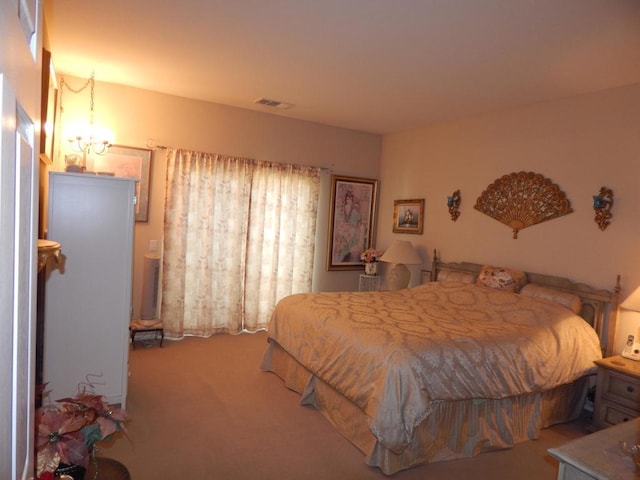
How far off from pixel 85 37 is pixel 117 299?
6.58ft

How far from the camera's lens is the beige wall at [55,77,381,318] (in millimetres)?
4453

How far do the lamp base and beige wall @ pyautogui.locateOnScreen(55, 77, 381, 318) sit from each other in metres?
0.93

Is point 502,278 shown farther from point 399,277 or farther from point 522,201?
point 399,277

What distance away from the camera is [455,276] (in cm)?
461

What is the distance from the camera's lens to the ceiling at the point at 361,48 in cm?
251

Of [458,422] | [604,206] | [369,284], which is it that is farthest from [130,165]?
[604,206]

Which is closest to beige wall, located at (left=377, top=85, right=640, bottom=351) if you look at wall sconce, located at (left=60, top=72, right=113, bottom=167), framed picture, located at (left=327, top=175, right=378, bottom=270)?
framed picture, located at (left=327, top=175, right=378, bottom=270)

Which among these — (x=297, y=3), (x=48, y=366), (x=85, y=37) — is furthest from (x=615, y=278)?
(x=85, y=37)

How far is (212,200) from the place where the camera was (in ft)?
Result: 16.3

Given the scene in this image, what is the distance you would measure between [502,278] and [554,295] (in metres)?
0.50

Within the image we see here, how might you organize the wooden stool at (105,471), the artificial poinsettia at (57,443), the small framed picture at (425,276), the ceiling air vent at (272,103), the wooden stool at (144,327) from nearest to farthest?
the artificial poinsettia at (57,443)
the wooden stool at (105,471)
the wooden stool at (144,327)
the ceiling air vent at (272,103)
the small framed picture at (425,276)

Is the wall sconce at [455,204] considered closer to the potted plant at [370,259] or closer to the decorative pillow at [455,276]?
the decorative pillow at [455,276]

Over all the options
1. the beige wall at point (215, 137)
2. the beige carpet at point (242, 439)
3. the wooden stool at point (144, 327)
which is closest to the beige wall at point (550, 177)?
the beige wall at point (215, 137)

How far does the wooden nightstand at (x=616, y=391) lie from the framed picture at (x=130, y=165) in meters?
4.51
